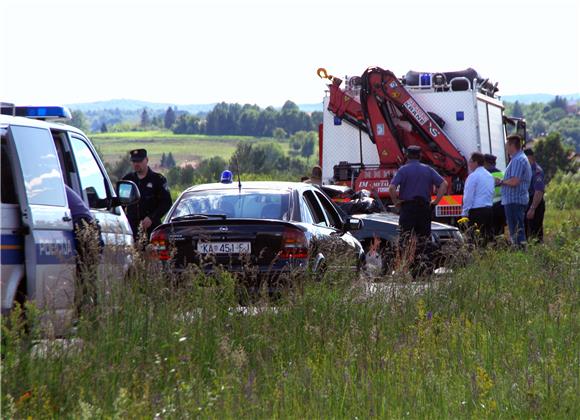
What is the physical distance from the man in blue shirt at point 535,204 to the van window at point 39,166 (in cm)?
1131

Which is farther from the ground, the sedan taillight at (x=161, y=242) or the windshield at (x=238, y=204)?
the windshield at (x=238, y=204)

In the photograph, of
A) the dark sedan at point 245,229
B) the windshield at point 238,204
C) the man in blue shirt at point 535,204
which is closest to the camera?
the dark sedan at point 245,229

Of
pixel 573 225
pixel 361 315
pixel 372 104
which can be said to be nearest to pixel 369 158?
pixel 372 104

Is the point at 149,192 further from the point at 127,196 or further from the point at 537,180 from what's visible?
the point at 537,180

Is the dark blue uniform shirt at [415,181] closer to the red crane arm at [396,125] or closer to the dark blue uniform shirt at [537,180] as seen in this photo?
the dark blue uniform shirt at [537,180]

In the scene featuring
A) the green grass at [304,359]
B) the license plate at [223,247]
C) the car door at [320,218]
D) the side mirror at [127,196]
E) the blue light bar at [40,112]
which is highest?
the blue light bar at [40,112]

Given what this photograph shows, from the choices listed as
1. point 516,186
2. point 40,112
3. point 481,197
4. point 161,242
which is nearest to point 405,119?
point 481,197

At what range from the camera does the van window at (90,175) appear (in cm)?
989

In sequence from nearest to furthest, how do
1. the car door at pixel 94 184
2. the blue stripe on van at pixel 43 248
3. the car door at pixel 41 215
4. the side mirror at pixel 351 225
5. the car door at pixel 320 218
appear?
the blue stripe on van at pixel 43 248, the car door at pixel 41 215, the car door at pixel 94 184, the car door at pixel 320 218, the side mirror at pixel 351 225

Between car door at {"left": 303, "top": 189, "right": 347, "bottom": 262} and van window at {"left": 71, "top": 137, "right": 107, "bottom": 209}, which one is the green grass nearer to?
van window at {"left": 71, "top": 137, "right": 107, "bottom": 209}

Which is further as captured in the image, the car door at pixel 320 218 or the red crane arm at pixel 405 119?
the red crane arm at pixel 405 119

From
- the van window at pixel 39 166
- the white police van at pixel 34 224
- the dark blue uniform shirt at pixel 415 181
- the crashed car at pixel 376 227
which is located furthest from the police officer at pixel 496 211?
the van window at pixel 39 166

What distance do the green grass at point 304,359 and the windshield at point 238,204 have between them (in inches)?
85.0

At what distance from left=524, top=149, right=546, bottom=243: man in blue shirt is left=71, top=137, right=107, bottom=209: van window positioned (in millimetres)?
9698
